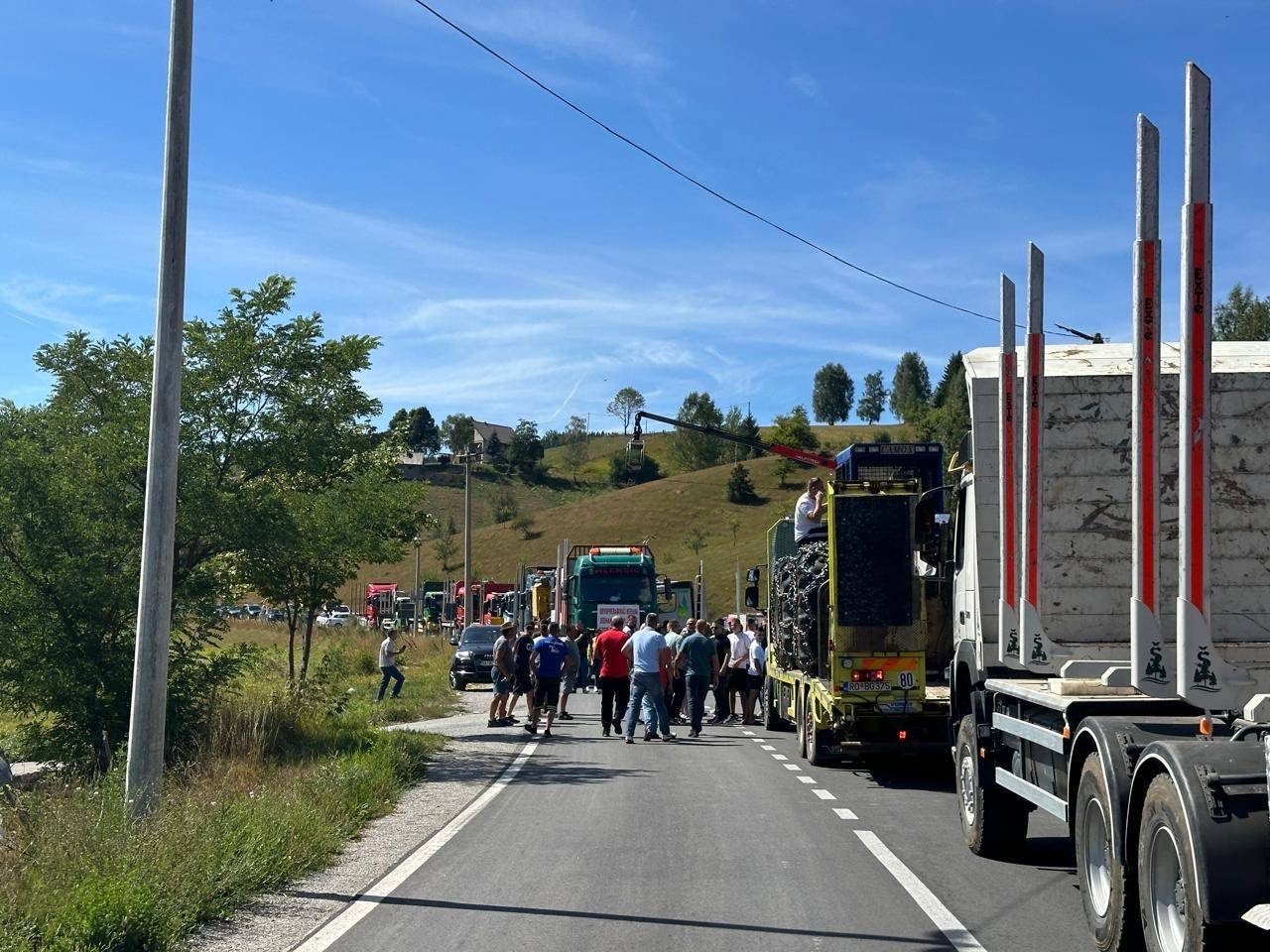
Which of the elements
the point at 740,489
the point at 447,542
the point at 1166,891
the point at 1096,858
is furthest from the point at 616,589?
the point at 740,489

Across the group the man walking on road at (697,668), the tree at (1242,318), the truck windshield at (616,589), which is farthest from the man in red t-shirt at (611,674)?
the tree at (1242,318)

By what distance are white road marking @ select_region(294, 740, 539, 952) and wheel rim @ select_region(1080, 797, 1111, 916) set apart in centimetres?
391

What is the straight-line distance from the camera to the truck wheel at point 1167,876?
5.39m

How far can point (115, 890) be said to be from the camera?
7.23m

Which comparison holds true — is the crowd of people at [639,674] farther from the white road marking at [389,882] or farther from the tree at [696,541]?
the tree at [696,541]

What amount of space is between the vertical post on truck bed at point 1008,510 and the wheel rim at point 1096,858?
4.85ft

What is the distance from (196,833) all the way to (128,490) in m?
8.00

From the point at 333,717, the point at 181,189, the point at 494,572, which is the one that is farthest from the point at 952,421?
the point at 181,189

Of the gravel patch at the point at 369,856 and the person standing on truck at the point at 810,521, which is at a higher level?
the person standing on truck at the point at 810,521

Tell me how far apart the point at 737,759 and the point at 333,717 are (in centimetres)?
A: 642

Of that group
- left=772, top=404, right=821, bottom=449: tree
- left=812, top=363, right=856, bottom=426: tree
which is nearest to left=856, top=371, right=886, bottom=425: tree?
left=812, top=363, right=856, bottom=426: tree

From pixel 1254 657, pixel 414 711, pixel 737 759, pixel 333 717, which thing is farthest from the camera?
pixel 414 711

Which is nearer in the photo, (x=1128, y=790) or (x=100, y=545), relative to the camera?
(x=1128, y=790)

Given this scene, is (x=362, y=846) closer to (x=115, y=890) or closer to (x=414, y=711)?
(x=115, y=890)
